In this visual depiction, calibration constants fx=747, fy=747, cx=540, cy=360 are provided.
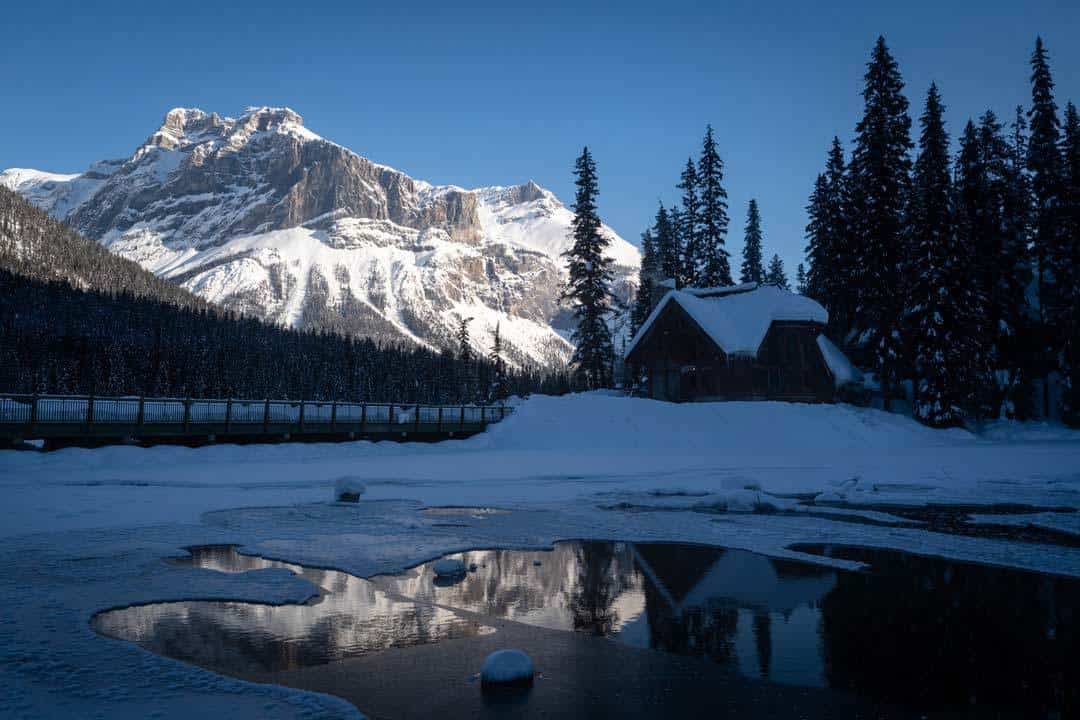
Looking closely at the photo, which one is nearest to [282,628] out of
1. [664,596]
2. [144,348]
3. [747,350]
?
[664,596]

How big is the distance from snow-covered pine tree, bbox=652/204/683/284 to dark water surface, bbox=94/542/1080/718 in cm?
5059

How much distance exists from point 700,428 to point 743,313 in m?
12.5

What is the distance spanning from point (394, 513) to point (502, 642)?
787 centimetres

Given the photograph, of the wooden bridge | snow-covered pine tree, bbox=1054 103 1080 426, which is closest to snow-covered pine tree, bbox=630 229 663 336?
snow-covered pine tree, bbox=1054 103 1080 426

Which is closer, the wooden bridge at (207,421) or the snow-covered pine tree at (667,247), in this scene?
the wooden bridge at (207,421)

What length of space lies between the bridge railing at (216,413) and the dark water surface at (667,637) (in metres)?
17.0

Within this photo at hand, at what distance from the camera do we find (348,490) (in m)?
15.0

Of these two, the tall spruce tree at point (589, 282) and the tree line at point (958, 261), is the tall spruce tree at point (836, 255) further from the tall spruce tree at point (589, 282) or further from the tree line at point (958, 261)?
the tall spruce tree at point (589, 282)

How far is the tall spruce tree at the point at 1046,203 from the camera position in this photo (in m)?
41.6

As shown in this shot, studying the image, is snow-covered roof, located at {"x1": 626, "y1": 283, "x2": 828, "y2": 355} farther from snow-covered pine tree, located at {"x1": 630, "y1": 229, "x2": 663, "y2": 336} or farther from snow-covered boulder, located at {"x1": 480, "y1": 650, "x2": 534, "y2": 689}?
snow-covered boulder, located at {"x1": 480, "y1": 650, "x2": 534, "y2": 689}

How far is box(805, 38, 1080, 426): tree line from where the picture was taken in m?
40.2

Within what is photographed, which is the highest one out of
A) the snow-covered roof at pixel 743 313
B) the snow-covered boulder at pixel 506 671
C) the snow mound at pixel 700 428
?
the snow-covered roof at pixel 743 313

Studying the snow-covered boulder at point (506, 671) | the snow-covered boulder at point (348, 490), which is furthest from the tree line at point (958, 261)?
the snow-covered boulder at point (506, 671)

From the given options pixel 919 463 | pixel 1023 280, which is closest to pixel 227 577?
pixel 919 463
